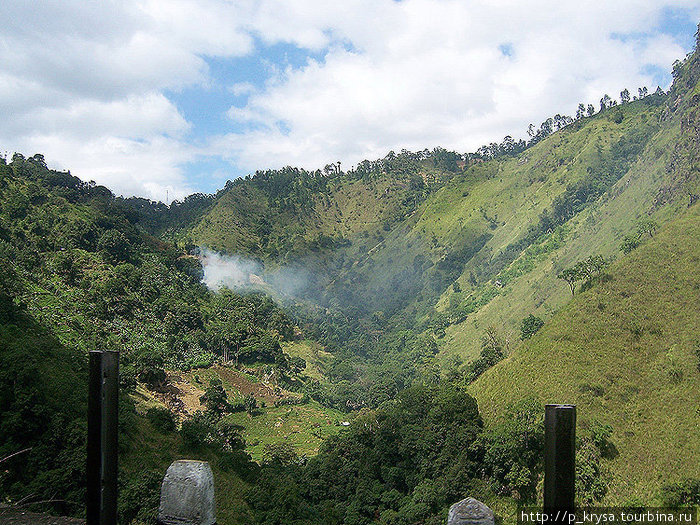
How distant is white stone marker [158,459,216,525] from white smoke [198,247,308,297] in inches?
3707

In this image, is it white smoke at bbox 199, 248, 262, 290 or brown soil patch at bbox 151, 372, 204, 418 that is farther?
white smoke at bbox 199, 248, 262, 290

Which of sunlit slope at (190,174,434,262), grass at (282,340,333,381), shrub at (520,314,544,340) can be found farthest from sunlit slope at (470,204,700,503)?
sunlit slope at (190,174,434,262)

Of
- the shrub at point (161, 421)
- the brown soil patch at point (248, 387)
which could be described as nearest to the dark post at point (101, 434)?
the shrub at point (161, 421)

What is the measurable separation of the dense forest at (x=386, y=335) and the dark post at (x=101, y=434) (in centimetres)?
31

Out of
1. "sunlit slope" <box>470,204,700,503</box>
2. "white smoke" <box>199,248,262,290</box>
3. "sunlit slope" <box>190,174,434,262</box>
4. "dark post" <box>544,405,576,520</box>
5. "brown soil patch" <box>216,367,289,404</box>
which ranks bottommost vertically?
"brown soil patch" <box>216,367,289,404</box>

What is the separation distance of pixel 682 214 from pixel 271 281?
8937 centimetres

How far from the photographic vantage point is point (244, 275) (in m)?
111

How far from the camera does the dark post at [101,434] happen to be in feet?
9.64

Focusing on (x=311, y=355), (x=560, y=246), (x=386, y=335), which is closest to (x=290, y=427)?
(x=311, y=355)

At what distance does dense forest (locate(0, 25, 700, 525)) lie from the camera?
95.8ft

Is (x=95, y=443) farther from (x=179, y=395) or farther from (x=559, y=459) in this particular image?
(x=179, y=395)

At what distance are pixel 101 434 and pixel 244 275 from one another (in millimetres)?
110507

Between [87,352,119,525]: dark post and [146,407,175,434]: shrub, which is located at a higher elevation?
[87,352,119,525]: dark post

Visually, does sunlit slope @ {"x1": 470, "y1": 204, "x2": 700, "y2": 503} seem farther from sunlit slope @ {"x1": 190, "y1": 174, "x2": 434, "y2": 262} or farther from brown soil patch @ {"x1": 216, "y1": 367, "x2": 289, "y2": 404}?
sunlit slope @ {"x1": 190, "y1": 174, "x2": 434, "y2": 262}
